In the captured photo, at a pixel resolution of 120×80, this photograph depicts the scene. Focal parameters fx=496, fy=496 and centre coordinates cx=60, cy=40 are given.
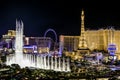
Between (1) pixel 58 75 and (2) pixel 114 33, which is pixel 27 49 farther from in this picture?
(1) pixel 58 75

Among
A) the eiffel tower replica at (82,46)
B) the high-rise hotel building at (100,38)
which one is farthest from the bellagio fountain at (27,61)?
the high-rise hotel building at (100,38)

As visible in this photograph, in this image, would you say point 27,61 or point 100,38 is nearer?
point 27,61

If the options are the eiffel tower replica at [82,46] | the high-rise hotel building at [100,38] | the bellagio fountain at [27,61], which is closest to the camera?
the bellagio fountain at [27,61]

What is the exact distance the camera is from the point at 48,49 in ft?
321

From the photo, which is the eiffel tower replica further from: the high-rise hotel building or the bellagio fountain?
the bellagio fountain

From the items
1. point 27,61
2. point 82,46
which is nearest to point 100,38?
point 82,46

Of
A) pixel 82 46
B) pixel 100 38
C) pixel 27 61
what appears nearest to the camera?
pixel 27 61

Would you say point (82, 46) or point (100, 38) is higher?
point (100, 38)

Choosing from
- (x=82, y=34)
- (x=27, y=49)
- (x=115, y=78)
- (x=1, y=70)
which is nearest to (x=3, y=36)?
(x=27, y=49)

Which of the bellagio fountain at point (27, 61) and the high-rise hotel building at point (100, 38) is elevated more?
the high-rise hotel building at point (100, 38)

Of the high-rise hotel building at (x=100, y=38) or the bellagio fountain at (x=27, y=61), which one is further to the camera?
the high-rise hotel building at (x=100, y=38)

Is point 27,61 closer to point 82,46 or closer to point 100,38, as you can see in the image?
point 82,46

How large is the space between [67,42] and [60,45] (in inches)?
115

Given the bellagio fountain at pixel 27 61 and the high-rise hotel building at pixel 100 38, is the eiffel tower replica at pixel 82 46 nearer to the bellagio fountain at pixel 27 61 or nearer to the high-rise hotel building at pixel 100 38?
the high-rise hotel building at pixel 100 38
